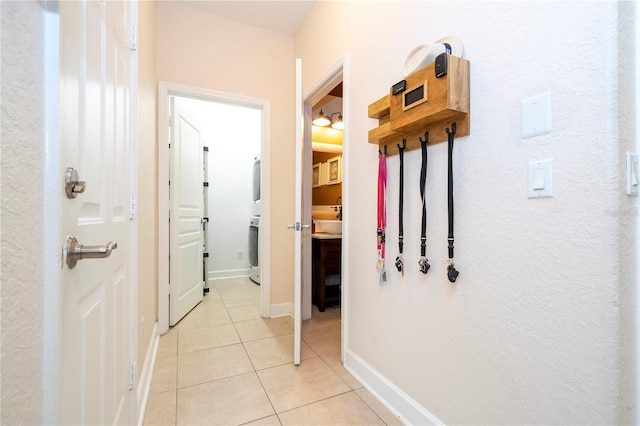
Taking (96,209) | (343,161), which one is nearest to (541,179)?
(343,161)

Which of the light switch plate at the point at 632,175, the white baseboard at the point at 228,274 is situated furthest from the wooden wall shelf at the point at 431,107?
the white baseboard at the point at 228,274

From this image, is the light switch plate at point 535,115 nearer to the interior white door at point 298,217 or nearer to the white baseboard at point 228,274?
the interior white door at point 298,217

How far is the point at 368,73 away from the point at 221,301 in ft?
9.20

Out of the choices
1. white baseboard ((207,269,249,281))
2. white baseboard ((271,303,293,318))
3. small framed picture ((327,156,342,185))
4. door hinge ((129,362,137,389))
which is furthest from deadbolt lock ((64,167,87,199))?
white baseboard ((207,269,249,281))

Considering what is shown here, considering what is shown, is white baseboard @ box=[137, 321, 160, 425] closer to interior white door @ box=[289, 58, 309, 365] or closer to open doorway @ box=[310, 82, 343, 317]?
interior white door @ box=[289, 58, 309, 365]

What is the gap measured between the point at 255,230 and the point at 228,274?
0.80m

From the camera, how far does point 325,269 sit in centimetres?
295

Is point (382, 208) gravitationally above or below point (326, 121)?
below

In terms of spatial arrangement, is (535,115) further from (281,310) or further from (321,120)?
(321,120)

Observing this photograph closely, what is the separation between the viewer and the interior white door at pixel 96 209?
582 mm

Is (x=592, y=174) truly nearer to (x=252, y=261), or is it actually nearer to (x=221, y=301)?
(x=221, y=301)

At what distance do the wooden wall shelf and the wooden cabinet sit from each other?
5.35 ft

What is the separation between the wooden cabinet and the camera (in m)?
2.87

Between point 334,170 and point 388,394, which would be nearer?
point 388,394
